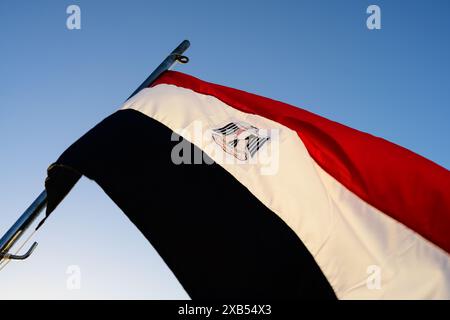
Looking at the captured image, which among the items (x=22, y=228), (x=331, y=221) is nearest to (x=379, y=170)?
(x=331, y=221)

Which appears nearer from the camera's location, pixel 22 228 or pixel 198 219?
pixel 198 219

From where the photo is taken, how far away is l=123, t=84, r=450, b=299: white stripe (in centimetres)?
282

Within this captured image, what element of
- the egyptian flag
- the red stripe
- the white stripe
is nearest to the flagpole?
the egyptian flag

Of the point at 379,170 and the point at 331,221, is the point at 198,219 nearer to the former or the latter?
the point at 331,221

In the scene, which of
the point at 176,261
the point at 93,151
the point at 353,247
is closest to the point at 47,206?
the point at 93,151

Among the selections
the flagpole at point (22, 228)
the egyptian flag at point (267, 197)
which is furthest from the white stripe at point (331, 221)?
the flagpole at point (22, 228)

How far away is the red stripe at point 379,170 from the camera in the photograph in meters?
3.34

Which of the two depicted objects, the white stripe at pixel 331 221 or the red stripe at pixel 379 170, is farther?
the red stripe at pixel 379 170

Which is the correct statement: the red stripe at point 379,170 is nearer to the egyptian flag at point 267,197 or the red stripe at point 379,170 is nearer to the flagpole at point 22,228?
the egyptian flag at point 267,197

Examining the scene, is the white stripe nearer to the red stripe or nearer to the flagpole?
the red stripe

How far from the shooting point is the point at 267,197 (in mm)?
3047

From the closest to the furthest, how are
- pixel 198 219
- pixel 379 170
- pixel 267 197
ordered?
pixel 198 219, pixel 267 197, pixel 379 170

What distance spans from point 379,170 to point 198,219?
1.58 meters

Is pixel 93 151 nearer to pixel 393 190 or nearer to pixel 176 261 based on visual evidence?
pixel 176 261
